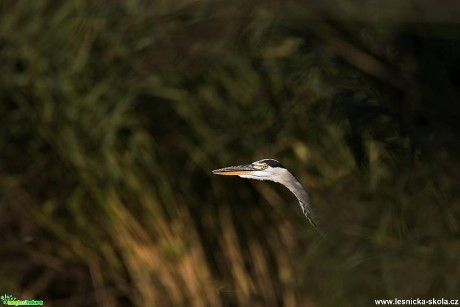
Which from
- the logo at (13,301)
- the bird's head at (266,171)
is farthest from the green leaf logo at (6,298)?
the bird's head at (266,171)

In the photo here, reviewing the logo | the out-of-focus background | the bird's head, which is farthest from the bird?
the logo

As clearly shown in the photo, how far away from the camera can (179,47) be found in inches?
148

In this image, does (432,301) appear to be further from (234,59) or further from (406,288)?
(234,59)

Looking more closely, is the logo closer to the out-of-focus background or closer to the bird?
the out-of-focus background

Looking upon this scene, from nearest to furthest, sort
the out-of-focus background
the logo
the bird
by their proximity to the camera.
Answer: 1. the bird
2. the out-of-focus background
3. the logo

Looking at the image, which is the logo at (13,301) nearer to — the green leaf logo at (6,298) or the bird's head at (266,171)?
the green leaf logo at (6,298)

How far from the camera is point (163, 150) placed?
3.90m

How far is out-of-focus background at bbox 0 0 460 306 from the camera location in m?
3.53

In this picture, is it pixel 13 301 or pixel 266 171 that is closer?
pixel 266 171

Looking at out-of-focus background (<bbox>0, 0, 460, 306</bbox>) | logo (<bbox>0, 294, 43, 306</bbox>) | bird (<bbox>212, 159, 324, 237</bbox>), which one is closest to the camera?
bird (<bbox>212, 159, 324, 237</bbox>)

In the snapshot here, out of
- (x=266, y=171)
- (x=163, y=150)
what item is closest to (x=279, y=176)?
(x=266, y=171)

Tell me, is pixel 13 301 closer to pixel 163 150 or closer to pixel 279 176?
pixel 163 150

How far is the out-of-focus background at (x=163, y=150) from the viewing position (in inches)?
139

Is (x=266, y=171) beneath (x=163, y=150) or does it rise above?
beneath
